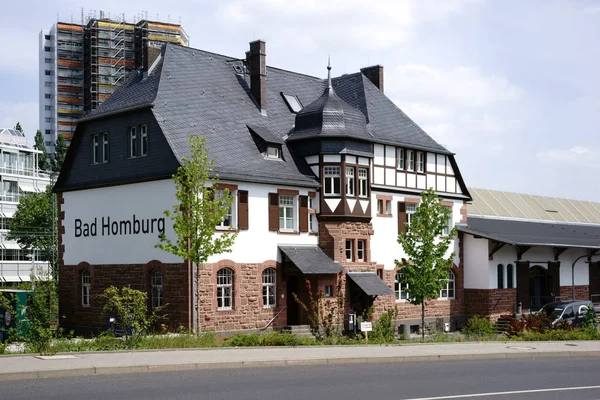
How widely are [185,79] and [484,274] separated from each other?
17.9 meters

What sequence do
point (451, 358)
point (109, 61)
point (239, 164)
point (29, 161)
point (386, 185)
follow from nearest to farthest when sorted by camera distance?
1. point (451, 358)
2. point (239, 164)
3. point (386, 185)
4. point (29, 161)
5. point (109, 61)

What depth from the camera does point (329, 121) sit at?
3619 centimetres

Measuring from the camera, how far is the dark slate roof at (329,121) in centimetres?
3597

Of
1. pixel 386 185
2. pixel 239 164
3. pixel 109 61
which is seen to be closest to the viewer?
pixel 239 164

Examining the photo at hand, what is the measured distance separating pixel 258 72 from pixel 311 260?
9.26 metres

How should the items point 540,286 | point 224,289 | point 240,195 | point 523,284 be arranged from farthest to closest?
point 540,286, point 523,284, point 240,195, point 224,289

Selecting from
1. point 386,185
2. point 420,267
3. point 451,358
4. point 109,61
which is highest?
point 109,61

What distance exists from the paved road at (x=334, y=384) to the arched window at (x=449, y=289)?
2250 cm

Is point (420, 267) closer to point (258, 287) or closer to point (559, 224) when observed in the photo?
point (258, 287)

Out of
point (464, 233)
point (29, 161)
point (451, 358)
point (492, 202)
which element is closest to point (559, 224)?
point (492, 202)

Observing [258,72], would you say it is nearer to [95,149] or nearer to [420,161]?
[95,149]

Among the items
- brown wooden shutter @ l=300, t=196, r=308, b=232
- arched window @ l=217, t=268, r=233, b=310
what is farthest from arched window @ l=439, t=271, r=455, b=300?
arched window @ l=217, t=268, r=233, b=310

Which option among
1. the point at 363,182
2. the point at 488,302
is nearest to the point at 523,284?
the point at 488,302

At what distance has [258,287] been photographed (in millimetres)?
32969
